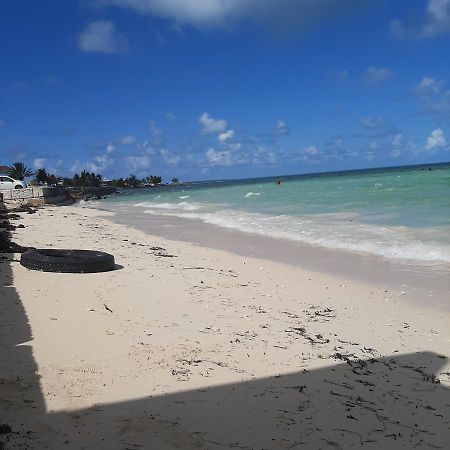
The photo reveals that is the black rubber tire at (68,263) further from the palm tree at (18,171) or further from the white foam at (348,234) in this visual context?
the palm tree at (18,171)

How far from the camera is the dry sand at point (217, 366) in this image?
328cm

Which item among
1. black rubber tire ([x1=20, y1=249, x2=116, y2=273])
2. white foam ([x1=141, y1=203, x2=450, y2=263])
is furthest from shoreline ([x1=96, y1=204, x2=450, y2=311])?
black rubber tire ([x1=20, y1=249, x2=116, y2=273])

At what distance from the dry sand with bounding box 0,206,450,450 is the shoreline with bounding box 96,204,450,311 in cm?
52

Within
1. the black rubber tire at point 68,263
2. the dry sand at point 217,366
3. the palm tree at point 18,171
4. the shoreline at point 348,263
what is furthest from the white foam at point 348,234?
the palm tree at point 18,171

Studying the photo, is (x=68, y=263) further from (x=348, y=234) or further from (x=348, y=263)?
(x=348, y=234)

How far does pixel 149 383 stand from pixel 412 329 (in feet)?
11.2

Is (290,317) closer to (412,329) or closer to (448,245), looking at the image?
(412,329)

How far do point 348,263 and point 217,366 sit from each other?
637cm

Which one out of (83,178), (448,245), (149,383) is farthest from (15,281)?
(83,178)

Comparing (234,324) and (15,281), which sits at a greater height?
(15,281)

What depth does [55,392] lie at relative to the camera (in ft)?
12.2

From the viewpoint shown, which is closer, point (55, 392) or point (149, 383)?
point (55, 392)

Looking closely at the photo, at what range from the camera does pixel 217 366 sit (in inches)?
175

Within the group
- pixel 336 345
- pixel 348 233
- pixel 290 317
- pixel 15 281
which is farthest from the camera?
pixel 348 233
